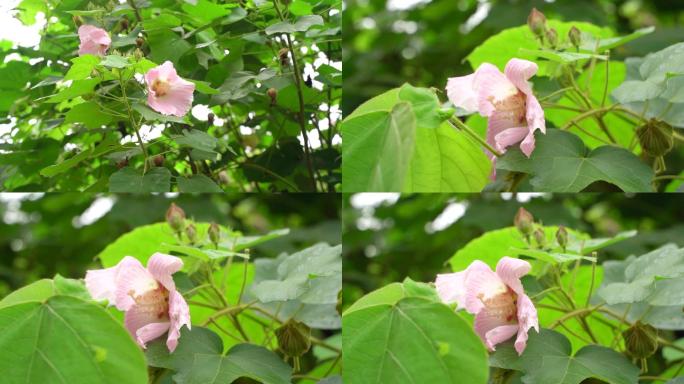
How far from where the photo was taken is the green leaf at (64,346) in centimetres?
82

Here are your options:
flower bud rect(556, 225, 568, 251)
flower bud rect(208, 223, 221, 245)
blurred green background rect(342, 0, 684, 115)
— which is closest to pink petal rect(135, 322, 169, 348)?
flower bud rect(208, 223, 221, 245)

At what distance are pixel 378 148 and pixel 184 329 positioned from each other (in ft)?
0.96

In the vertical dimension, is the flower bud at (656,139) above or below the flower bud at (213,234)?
above

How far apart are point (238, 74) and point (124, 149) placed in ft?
0.54

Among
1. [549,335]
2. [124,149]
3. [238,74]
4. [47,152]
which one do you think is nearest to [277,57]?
[238,74]

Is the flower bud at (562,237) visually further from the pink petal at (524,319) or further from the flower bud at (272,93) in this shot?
the flower bud at (272,93)

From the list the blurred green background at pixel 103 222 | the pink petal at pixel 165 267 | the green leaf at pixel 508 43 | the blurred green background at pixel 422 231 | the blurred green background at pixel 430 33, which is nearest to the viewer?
the pink petal at pixel 165 267

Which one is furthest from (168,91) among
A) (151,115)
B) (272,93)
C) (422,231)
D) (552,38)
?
(422,231)

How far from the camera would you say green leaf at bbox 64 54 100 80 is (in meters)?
0.89

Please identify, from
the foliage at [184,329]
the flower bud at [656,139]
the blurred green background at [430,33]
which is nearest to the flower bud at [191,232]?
the foliage at [184,329]

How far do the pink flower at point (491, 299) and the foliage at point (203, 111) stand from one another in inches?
9.4

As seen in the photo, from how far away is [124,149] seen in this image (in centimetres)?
100

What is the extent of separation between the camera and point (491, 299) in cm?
88

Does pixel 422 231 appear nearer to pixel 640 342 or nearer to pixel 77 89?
pixel 640 342
